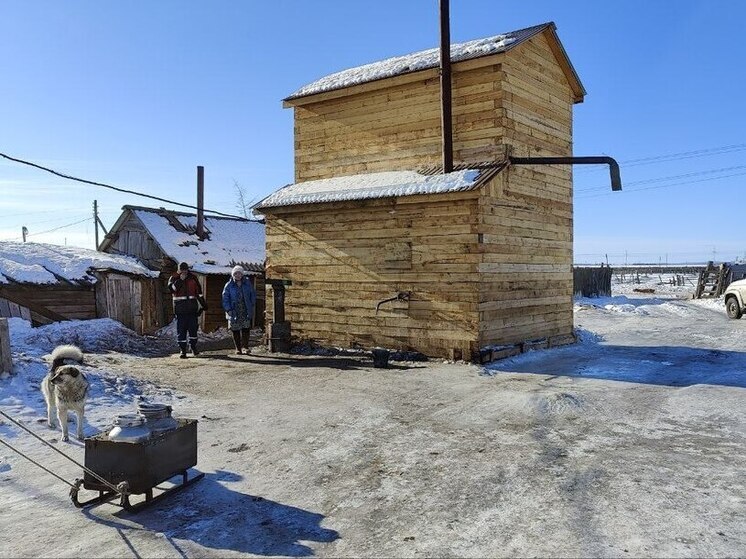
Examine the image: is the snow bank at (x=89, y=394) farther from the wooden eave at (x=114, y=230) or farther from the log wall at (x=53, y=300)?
the wooden eave at (x=114, y=230)

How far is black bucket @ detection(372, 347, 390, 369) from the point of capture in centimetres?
1144

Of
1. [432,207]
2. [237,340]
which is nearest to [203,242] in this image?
[237,340]

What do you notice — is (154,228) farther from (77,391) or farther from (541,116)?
(77,391)

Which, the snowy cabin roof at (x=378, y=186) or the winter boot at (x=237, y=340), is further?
the winter boot at (x=237, y=340)

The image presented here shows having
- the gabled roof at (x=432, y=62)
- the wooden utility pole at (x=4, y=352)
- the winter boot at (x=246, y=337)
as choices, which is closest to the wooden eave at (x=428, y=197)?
the gabled roof at (x=432, y=62)

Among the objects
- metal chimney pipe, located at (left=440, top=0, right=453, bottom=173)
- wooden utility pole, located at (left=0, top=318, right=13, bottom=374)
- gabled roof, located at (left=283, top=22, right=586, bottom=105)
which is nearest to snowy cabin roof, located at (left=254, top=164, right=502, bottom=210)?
metal chimney pipe, located at (left=440, top=0, right=453, bottom=173)

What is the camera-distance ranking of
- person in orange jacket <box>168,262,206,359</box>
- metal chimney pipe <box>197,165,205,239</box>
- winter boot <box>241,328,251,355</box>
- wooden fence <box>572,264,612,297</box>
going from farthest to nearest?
wooden fence <box>572,264,612,297</box>, metal chimney pipe <box>197,165,205,239</box>, winter boot <box>241,328,251,355</box>, person in orange jacket <box>168,262,206,359</box>

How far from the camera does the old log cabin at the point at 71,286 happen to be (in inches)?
802

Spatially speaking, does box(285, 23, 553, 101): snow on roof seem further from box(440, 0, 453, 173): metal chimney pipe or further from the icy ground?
the icy ground

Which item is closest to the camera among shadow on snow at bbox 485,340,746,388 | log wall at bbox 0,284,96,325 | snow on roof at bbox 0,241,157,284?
shadow on snow at bbox 485,340,746,388

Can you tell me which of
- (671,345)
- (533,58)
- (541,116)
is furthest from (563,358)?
(533,58)

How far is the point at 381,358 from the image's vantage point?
11477 millimetres

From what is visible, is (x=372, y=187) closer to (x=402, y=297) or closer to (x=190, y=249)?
(x=402, y=297)

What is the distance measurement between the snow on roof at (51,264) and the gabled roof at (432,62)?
462 inches
